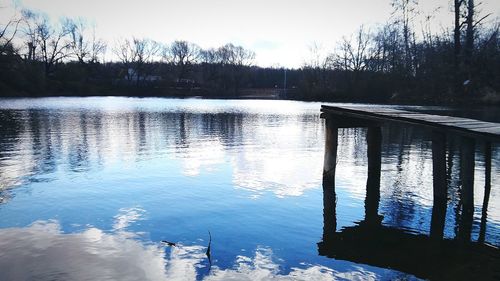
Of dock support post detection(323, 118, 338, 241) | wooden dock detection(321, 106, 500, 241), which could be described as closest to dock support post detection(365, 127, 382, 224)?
wooden dock detection(321, 106, 500, 241)

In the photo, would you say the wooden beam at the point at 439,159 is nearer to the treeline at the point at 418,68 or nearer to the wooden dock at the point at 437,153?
the wooden dock at the point at 437,153

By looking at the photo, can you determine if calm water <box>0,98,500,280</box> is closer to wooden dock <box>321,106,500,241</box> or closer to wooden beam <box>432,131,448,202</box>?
wooden dock <box>321,106,500,241</box>

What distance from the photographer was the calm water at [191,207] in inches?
249

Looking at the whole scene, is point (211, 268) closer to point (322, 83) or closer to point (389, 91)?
point (389, 91)

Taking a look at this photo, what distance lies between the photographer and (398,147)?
2011 centimetres

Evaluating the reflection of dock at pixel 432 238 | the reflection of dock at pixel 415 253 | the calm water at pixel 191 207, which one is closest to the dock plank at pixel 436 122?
the reflection of dock at pixel 432 238

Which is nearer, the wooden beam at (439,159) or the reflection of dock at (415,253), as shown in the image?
the reflection of dock at (415,253)

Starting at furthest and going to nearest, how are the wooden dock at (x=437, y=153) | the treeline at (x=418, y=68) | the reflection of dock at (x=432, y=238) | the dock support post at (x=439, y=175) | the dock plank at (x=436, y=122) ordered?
the treeline at (x=418, y=68) → the dock support post at (x=439, y=175) → the wooden dock at (x=437, y=153) → the dock plank at (x=436, y=122) → the reflection of dock at (x=432, y=238)

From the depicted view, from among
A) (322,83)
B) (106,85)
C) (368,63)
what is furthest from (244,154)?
(106,85)

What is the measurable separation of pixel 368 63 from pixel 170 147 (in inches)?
3120

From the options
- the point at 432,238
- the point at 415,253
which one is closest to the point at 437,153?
the point at 432,238

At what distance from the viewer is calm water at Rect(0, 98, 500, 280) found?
632cm

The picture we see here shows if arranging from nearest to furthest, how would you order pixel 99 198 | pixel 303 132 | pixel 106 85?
pixel 99 198, pixel 303 132, pixel 106 85

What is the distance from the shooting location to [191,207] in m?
9.59
